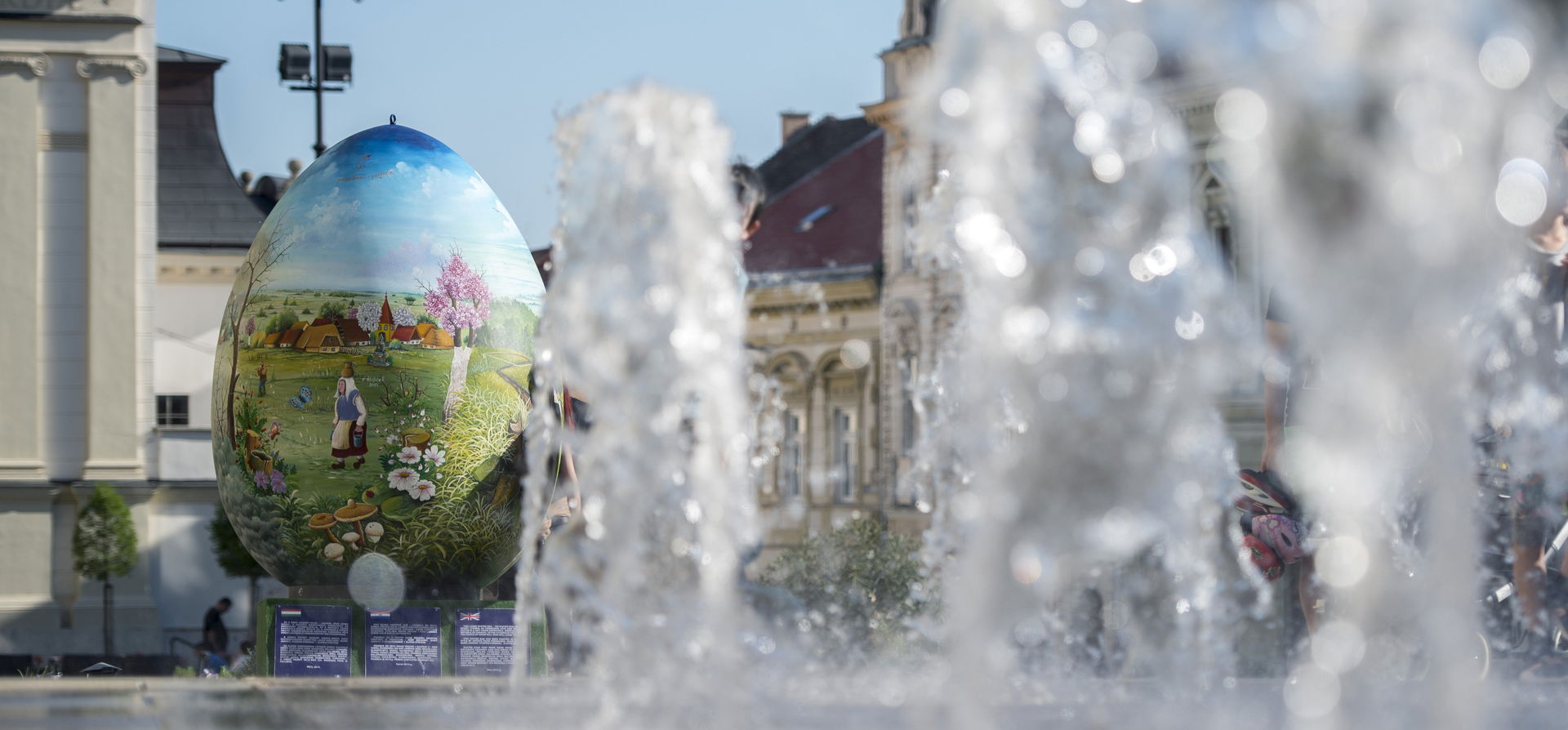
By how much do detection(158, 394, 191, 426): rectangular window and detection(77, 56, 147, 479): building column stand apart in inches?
281

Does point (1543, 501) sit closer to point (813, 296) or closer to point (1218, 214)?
point (1218, 214)

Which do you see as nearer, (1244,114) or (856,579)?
(1244,114)

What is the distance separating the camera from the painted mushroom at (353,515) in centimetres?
823

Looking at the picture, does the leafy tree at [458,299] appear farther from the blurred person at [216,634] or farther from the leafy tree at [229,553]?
the leafy tree at [229,553]

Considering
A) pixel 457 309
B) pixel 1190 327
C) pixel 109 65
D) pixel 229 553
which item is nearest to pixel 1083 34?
pixel 1190 327

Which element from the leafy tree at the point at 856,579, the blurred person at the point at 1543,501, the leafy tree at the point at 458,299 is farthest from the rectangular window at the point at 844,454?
the blurred person at the point at 1543,501

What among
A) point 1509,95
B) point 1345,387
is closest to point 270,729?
point 1345,387

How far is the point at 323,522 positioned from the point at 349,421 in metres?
0.49

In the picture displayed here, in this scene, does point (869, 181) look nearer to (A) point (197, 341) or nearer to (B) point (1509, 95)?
(A) point (197, 341)

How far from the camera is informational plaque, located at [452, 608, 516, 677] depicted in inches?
314

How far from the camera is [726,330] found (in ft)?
22.4

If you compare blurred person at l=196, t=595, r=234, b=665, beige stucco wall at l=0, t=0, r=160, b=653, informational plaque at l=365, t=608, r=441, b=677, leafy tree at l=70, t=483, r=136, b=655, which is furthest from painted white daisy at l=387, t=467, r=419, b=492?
beige stucco wall at l=0, t=0, r=160, b=653

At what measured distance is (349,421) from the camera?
26.6 feet

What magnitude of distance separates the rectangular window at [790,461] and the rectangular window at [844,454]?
1209mm
